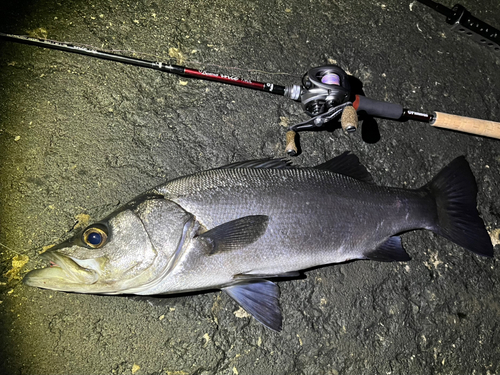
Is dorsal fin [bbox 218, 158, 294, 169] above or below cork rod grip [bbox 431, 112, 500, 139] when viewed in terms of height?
below

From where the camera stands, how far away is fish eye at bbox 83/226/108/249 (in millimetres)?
1964

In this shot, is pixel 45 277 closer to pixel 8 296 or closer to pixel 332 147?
pixel 8 296

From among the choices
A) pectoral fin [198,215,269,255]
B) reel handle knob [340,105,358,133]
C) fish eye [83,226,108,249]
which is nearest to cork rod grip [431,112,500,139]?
reel handle knob [340,105,358,133]

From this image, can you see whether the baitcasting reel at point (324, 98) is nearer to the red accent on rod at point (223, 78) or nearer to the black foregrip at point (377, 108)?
the black foregrip at point (377, 108)

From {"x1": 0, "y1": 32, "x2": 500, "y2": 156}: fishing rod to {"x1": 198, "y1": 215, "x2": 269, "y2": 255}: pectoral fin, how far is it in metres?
0.71

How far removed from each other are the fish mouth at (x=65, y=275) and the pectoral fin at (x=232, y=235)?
0.66 meters

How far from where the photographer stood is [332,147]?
113 inches

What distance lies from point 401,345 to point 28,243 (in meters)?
2.81

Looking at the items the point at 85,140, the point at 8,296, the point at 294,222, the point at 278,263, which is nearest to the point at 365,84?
the point at 294,222

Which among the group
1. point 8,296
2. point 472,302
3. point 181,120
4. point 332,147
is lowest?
point 8,296

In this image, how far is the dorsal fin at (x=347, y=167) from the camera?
2510 mm

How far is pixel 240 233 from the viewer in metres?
2.10

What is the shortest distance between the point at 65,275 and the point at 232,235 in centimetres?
97

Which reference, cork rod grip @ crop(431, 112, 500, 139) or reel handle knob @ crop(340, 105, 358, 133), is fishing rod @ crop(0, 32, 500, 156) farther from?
cork rod grip @ crop(431, 112, 500, 139)
